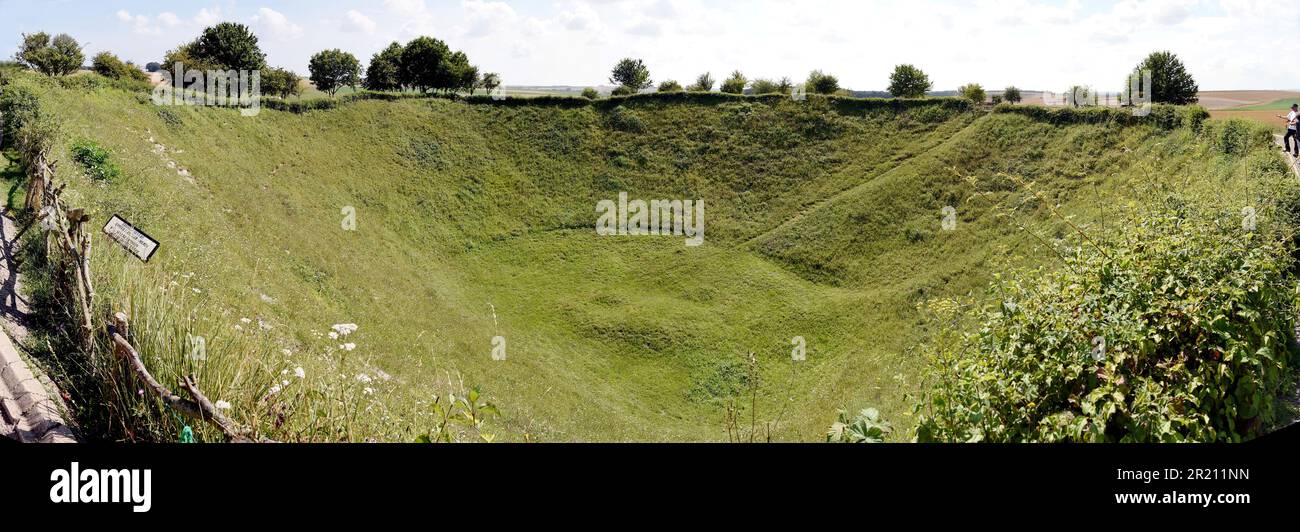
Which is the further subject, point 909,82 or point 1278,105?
point 909,82

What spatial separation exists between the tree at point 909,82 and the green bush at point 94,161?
42.3 meters

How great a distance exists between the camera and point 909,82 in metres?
46.4

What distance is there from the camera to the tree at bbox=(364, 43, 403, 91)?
52219mm

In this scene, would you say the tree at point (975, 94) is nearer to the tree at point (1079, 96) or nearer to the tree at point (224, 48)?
the tree at point (1079, 96)

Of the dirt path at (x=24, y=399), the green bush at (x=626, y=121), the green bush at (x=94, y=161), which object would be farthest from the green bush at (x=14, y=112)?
the green bush at (x=626, y=121)

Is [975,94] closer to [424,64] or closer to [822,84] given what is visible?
[822,84]

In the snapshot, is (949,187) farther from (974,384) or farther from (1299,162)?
(974,384)

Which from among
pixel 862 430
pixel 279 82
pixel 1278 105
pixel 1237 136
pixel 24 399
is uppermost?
pixel 279 82

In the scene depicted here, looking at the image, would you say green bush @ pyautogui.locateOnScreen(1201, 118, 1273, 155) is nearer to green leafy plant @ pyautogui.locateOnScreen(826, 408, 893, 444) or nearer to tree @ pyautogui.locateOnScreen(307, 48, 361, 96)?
green leafy plant @ pyautogui.locateOnScreen(826, 408, 893, 444)

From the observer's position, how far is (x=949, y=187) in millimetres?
35094

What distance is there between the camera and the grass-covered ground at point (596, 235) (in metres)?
20.2

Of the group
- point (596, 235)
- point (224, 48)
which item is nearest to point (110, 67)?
point (224, 48)

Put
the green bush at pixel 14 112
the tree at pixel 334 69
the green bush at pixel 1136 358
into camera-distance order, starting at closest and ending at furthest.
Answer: the green bush at pixel 1136 358 → the green bush at pixel 14 112 → the tree at pixel 334 69

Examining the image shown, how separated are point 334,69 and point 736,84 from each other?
33921 millimetres
